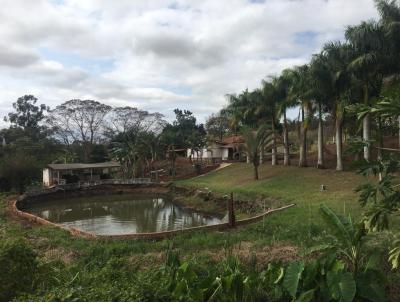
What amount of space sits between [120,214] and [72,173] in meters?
22.2

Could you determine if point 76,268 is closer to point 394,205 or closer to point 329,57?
point 394,205

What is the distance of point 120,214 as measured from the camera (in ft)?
85.3

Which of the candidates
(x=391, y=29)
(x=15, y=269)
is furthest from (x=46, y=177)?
(x=15, y=269)

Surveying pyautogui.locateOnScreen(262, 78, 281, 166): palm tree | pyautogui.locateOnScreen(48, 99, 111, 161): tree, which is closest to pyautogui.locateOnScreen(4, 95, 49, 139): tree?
pyautogui.locateOnScreen(48, 99, 111, 161): tree

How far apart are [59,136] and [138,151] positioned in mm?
18678

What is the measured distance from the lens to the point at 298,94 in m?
29.1

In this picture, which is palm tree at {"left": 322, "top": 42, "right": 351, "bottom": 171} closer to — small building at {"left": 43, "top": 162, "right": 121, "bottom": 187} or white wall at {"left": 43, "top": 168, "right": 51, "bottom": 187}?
small building at {"left": 43, "top": 162, "right": 121, "bottom": 187}

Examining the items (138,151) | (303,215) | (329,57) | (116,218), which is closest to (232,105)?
(138,151)

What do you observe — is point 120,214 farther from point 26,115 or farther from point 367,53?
point 26,115

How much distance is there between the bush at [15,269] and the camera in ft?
19.1

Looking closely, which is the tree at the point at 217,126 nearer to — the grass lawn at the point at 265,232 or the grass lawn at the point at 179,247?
the grass lawn at the point at 265,232

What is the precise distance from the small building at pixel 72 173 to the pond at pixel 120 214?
326 inches

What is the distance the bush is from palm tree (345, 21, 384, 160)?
1824cm

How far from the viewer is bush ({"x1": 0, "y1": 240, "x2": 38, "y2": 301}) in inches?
229
